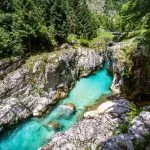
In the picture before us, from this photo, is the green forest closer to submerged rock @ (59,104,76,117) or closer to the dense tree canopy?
the dense tree canopy

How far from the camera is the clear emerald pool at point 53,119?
87.0 feet

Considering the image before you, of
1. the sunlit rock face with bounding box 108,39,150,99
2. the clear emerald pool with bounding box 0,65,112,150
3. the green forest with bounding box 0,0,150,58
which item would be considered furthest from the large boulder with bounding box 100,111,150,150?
the sunlit rock face with bounding box 108,39,150,99

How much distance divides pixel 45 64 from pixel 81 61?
32.1 feet

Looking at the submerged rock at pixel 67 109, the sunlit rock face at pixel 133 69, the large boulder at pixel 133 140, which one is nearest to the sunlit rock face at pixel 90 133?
the large boulder at pixel 133 140

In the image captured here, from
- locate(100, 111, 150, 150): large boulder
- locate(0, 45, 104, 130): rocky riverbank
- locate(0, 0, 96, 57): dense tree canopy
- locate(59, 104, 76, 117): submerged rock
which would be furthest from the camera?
locate(0, 0, 96, 57): dense tree canopy

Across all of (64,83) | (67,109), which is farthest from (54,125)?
(64,83)

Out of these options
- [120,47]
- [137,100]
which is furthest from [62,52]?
[137,100]

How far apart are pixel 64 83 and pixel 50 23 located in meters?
14.2

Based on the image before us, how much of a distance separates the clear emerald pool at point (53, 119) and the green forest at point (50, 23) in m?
9.03

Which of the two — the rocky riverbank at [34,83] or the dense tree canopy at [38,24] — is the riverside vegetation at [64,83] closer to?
the rocky riverbank at [34,83]

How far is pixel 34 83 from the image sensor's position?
33.0 metres

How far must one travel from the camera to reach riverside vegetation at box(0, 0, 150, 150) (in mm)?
20547

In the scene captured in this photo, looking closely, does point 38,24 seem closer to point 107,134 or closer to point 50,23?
point 50,23

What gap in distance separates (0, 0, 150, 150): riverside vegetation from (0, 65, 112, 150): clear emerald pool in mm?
112
